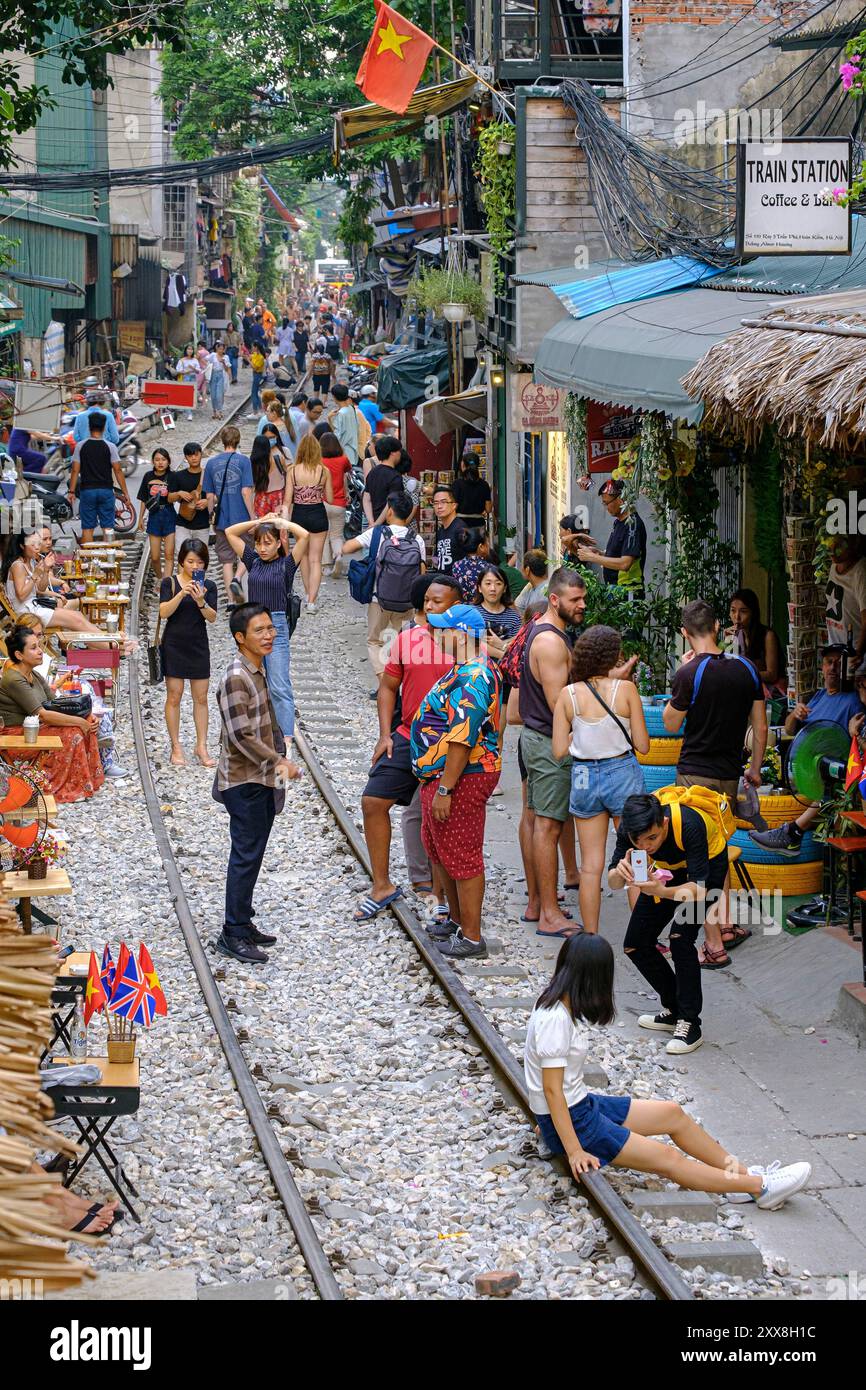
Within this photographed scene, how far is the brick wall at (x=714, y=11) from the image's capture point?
17.9m

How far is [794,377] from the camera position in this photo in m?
9.13

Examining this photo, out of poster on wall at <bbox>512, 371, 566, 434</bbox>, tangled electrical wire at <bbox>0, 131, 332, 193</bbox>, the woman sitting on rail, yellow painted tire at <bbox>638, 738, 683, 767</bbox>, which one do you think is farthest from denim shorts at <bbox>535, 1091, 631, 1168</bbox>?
tangled electrical wire at <bbox>0, 131, 332, 193</bbox>

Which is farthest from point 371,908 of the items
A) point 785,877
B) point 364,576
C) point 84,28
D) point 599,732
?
point 84,28

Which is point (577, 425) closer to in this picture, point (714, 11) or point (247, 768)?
point (714, 11)

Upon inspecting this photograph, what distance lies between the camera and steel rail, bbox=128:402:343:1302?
6.25m

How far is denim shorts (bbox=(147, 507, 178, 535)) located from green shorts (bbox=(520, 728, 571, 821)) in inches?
385

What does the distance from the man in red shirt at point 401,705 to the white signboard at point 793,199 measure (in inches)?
141

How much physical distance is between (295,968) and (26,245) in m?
26.8

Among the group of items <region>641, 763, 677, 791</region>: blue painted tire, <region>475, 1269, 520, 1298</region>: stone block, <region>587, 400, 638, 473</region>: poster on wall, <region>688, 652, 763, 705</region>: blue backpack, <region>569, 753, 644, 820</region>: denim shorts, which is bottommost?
<region>475, 1269, 520, 1298</region>: stone block

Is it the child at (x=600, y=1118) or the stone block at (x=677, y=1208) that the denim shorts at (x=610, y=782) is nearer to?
the child at (x=600, y=1118)

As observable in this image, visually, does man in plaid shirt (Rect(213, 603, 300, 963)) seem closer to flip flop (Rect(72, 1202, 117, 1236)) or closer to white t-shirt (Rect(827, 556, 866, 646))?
flip flop (Rect(72, 1202, 117, 1236))

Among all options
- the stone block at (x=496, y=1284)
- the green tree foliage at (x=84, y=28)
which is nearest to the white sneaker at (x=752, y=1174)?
the stone block at (x=496, y=1284)

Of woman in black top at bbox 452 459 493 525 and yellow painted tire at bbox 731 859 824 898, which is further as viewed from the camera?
woman in black top at bbox 452 459 493 525

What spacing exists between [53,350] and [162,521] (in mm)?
17911
